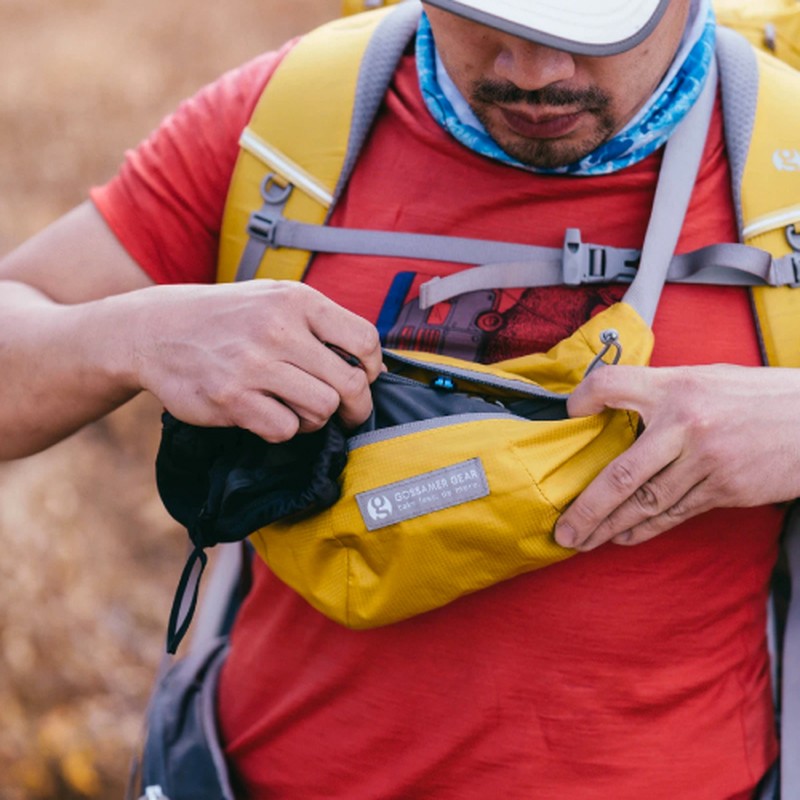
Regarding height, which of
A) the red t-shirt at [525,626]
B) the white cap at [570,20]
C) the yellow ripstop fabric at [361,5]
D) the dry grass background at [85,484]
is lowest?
the dry grass background at [85,484]

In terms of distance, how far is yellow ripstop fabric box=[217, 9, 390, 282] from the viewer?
69.2 inches

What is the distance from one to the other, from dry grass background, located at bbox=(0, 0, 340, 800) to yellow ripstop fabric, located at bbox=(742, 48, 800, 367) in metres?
2.64

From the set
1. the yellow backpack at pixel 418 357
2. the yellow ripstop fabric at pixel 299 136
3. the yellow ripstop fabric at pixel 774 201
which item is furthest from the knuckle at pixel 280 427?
the yellow ripstop fabric at pixel 774 201

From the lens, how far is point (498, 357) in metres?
1.70

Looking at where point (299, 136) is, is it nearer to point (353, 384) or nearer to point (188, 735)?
point (353, 384)

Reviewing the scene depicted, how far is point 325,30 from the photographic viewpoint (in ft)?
6.26

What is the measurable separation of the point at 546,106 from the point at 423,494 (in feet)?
1.95

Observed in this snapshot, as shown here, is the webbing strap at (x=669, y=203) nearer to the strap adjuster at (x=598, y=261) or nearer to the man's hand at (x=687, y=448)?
the strap adjuster at (x=598, y=261)

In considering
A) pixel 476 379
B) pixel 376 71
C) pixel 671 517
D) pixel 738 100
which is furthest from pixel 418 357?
pixel 738 100

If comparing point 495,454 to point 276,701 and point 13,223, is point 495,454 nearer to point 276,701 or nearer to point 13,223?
point 276,701

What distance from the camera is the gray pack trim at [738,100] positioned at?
165cm

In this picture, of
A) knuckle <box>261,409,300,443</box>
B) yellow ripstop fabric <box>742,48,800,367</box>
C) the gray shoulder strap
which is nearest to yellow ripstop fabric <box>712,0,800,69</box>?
yellow ripstop fabric <box>742,48,800,367</box>

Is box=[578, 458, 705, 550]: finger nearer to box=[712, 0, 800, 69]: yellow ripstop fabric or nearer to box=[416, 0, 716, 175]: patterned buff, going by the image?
box=[416, 0, 716, 175]: patterned buff

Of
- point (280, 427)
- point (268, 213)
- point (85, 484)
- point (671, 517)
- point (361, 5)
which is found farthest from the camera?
point (85, 484)
